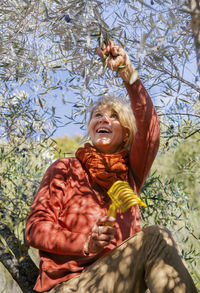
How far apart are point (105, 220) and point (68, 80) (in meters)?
1.40

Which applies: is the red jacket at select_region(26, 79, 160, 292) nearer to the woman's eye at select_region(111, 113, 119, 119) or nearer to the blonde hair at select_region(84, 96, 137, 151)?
the blonde hair at select_region(84, 96, 137, 151)

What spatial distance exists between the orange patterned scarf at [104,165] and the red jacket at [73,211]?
59mm

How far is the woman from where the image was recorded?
218cm

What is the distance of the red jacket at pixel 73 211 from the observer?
2377 millimetres

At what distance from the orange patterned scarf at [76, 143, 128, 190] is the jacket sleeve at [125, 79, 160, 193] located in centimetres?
10

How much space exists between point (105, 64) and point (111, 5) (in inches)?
21.4

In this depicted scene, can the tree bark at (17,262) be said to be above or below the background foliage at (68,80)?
below

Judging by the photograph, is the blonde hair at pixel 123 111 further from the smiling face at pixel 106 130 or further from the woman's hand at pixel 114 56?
the woman's hand at pixel 114 56

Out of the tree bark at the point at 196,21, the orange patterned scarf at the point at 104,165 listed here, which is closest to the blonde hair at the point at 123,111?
the orange patterned scarf at the point at 104,165

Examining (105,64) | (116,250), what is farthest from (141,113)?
(116,250)

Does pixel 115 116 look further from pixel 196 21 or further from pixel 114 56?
pixel 196 21

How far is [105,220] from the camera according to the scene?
7.04 ft

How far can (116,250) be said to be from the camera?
2330mm

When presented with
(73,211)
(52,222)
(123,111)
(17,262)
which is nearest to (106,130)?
(123,111)
